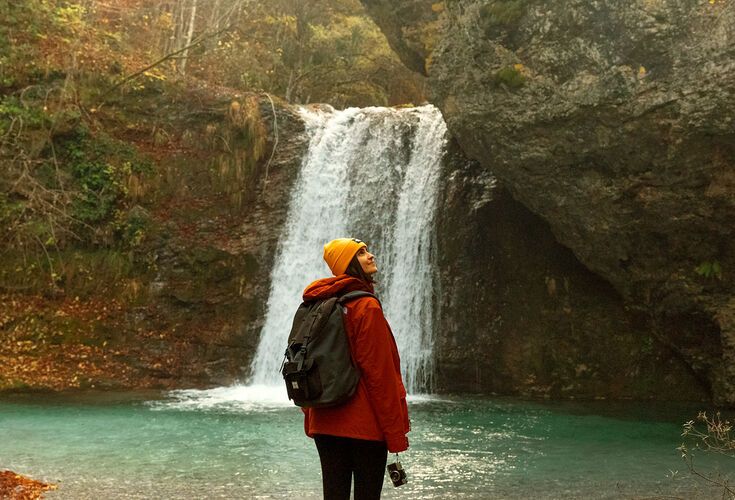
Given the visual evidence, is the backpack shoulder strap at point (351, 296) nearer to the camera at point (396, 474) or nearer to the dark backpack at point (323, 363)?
the dark backpack at point (323, 363)

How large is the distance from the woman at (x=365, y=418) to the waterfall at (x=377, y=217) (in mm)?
9208

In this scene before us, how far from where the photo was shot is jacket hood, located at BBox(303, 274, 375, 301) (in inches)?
131

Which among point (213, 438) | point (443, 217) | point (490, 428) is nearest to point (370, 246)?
point (443, 217)

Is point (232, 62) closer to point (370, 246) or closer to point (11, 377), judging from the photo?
point (370, 246)

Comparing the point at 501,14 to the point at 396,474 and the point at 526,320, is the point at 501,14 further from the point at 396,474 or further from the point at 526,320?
the point at 396,474

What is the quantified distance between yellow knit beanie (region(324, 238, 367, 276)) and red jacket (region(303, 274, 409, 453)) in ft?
0.69

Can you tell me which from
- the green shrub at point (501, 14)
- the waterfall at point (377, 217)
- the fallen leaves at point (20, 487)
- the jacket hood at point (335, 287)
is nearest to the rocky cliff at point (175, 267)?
the waterfall at point (377, 217)

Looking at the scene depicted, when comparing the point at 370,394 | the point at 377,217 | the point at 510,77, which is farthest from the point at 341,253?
the point at 377,217

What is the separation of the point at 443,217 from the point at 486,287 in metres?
1.54

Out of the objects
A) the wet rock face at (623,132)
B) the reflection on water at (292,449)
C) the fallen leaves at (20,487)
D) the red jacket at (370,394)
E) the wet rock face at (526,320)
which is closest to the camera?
the red jacket at (370,394)

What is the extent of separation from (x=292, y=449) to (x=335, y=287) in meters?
4.47

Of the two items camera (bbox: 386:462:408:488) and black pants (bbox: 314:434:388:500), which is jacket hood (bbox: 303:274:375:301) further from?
camera (bbox: 386:462:408:488)

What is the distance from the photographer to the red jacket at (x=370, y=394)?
10.3 feet

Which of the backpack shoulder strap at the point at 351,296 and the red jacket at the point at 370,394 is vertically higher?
the backpack shoulder strap at the point at 351,296
